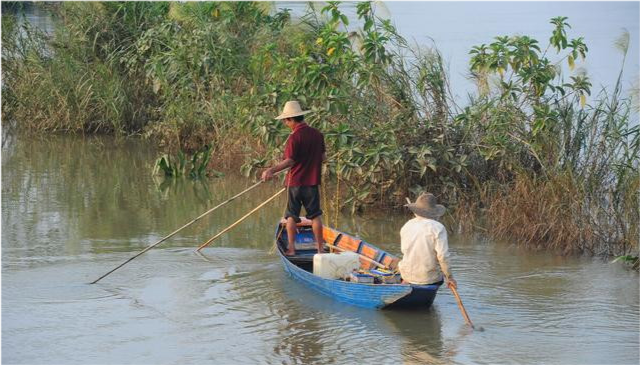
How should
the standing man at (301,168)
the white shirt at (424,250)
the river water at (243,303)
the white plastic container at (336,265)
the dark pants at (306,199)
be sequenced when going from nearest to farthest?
the river water at (243,303)
the white shirt at (424,250)
the white plastic container at (336,265)
the standing man at (301,168)
the dark pants at (306,199)

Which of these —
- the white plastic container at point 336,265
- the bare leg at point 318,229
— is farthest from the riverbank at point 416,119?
the white plastic container at point 336,265

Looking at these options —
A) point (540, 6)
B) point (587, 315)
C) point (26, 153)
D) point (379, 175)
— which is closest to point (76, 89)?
point (26, 153)

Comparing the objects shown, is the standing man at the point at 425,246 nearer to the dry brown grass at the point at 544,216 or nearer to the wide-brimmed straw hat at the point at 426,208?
the wide-brimmed straw hat at the point at 426,208

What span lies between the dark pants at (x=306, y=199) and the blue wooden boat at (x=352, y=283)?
40 centimetres

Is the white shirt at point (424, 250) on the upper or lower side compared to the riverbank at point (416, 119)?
lower

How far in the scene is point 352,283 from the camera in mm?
8375

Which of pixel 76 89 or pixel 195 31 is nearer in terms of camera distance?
pixel 195 31

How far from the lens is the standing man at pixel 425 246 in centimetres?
789

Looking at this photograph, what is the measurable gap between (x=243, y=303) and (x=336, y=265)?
0.84 meters

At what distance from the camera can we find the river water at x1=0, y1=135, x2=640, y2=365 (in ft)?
24.7

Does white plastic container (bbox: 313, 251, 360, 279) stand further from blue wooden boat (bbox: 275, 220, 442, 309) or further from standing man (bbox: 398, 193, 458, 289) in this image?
standing man (bbox: 398, 193, 458, 289)

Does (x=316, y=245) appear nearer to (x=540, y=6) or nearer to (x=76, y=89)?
(x=76, y=89)

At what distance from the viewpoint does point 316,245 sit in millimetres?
10281

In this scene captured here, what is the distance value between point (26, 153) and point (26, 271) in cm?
661
